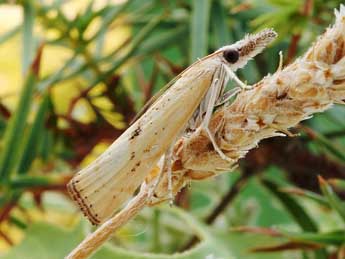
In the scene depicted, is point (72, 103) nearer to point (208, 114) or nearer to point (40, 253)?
point (40, 253)

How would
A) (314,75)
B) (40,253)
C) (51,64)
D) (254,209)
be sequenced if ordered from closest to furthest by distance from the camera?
(314,75), (40,253), (254,209), (51,64)

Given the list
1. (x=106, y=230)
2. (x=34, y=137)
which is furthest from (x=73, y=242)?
(x=106, y=230)

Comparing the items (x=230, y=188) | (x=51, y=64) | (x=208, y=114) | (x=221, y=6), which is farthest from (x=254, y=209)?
(x=51, y=64)

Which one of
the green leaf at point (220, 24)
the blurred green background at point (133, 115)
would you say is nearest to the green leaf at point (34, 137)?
the blurred green background at point (133, 115)

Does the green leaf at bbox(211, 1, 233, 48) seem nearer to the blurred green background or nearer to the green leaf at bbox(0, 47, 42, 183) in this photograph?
the blurred green background

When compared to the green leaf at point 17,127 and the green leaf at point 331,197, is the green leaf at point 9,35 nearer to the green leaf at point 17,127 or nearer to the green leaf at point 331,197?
the green leaf at point 17,127

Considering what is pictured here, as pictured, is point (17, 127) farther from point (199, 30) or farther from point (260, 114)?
point (260, 114)

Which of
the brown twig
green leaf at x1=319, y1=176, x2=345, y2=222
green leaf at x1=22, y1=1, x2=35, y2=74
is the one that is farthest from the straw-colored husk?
green leaf at x1=22, y1=1, x2=35, y2=74
